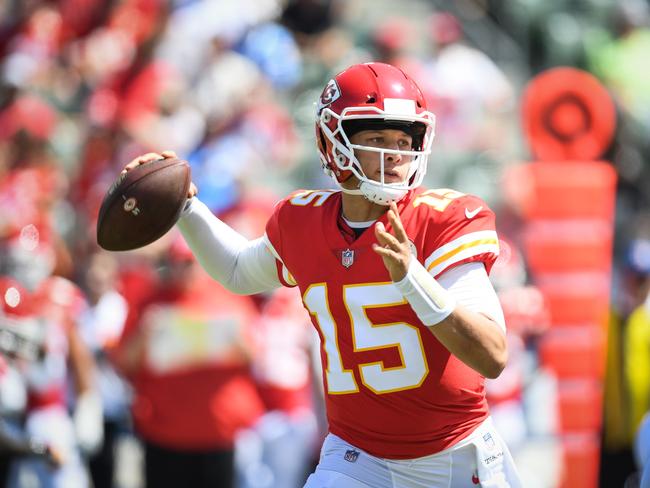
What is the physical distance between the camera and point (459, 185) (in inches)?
324

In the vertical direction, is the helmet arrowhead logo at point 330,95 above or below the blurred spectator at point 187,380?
above

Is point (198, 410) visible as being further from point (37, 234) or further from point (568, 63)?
point (568, 63)

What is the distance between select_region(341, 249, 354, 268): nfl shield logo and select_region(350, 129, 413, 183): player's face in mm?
226

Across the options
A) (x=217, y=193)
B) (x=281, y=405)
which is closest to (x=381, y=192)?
(x=281, y=405)

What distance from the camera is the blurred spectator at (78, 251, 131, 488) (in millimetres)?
6762

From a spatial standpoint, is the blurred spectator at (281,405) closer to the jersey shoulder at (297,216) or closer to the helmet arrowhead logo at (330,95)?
the jersey shoulder at (297,216)

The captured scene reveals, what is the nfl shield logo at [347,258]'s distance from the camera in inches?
139

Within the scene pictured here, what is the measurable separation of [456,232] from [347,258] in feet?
1.11

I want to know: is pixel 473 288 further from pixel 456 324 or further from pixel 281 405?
pixel 281 405

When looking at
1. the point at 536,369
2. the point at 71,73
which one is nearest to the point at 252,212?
the point at 536,369

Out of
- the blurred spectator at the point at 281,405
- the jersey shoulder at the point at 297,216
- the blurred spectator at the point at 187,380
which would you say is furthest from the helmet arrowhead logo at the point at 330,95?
the blurred spectator at the point at 281,405

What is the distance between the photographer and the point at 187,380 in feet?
20.4

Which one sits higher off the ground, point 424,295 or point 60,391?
point 424,295

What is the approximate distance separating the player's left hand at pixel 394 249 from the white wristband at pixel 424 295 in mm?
20
